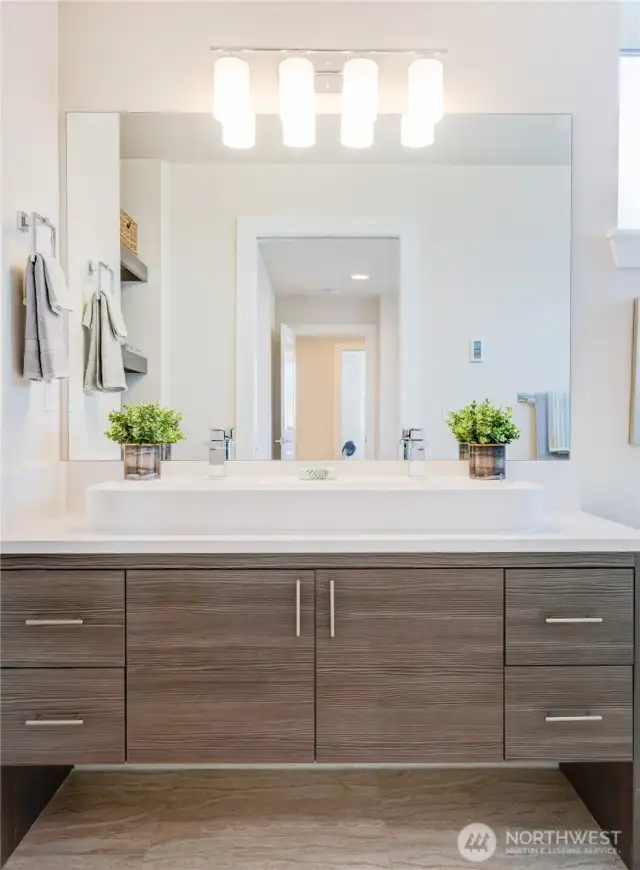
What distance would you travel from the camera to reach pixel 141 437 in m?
1.79

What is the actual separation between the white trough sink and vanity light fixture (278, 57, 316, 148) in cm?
114

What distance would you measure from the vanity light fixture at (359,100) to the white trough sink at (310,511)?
3.73 ft

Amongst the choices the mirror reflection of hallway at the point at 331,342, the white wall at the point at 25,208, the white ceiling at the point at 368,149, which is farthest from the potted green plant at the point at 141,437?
the white ceiling at the point at 368,149

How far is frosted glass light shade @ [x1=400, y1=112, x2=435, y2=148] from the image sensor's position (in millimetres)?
1851

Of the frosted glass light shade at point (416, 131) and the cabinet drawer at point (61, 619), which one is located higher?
the frosted glass light shade at point (416, 131)

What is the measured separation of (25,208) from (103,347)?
0.44m

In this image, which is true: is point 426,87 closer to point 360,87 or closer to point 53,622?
point 360,87

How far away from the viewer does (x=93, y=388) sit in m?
1.89

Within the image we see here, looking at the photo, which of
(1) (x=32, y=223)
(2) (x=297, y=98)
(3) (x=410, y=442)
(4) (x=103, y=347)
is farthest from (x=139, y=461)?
(2) (x=297, y=98)

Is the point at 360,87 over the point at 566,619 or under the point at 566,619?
over

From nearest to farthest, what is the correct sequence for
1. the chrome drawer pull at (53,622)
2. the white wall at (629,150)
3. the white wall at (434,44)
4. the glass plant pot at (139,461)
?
the chrome drawer pull at (53,622)
the glass plant pot at (139,461)
the white wall at (434,44)
the white wall at (629,150)

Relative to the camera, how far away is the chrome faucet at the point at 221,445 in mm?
1849

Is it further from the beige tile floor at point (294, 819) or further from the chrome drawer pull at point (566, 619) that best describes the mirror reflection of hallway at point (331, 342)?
the beige tile floor at point (294, 819)

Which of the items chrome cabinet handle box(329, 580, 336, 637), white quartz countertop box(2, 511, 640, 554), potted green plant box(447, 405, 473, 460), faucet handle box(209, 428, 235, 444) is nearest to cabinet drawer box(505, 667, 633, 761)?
white quartz countertop box(2, 511, 640, 554)
